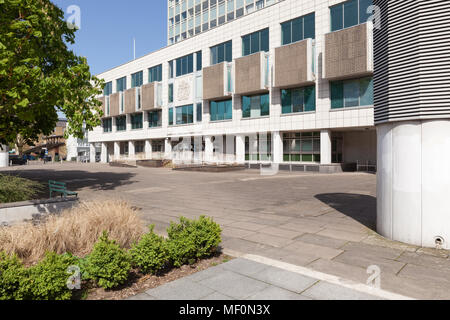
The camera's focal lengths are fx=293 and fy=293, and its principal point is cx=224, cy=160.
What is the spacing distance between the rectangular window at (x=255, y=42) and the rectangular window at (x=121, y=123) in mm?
29214

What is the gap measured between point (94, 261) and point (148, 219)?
4628 mm

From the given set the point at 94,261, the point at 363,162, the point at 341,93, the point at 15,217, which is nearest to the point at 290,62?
the point at 341,93

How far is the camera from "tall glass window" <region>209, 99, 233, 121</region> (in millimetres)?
36469

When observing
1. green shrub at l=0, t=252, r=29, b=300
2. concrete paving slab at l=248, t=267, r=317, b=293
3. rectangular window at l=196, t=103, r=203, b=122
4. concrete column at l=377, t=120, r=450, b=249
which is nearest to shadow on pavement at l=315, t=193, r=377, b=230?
concrete column at l=377, t=120, r=450, b=249

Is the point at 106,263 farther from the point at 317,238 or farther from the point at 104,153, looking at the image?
the point at 104,153

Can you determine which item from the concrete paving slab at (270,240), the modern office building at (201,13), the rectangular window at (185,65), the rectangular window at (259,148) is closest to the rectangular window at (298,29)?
the rectangular window at (259,148)

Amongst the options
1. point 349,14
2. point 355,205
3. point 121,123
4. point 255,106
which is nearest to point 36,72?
point 355,205

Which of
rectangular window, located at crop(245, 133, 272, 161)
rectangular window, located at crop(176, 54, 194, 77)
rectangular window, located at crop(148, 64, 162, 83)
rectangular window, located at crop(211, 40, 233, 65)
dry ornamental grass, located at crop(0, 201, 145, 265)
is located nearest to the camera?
dry ornamental grass, located at crop(0, 201, 145, 265)

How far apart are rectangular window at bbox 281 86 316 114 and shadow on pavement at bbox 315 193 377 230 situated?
1778 centimetres

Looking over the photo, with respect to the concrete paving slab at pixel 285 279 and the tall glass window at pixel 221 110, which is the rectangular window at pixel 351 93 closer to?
the tall glass window at pixel 221 110

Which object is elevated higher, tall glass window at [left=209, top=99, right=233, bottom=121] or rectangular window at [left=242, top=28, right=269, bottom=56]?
rectangular window at [left=242, top=28, right=269, bottom=56]

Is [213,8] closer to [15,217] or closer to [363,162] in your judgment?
[363,162]

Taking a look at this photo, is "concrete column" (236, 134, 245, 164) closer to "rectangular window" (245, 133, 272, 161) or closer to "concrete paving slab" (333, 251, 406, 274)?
"rectangular window" (245, 133, 272, 161)

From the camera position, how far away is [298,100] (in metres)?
30.2
